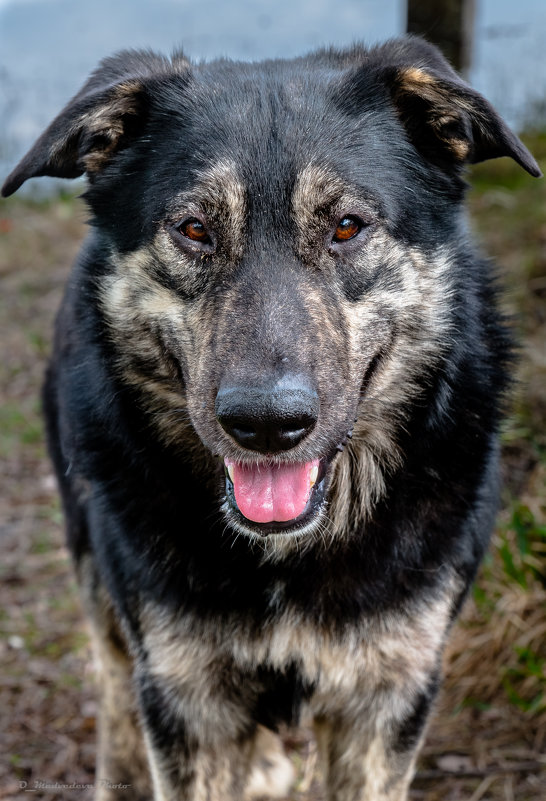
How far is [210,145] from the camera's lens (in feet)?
8.21

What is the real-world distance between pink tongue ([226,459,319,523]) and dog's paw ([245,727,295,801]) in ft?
4.77

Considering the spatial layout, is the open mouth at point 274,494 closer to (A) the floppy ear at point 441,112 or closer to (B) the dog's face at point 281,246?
(B) the dog's face at point 281,246

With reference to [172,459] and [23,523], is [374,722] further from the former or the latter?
[23,523]

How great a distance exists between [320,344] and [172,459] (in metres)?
0.77

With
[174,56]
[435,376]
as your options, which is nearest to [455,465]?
[435,376]

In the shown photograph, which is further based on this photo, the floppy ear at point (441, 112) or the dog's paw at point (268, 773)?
the dog's paw at point (268, 773)

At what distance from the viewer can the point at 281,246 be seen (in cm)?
238

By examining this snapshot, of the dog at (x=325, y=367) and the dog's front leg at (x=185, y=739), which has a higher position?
the dog at (x=325, y=367)

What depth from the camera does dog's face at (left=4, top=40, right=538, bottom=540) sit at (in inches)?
90.4

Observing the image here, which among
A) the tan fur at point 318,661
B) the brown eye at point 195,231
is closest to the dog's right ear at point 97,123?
the brown eye at point 195,231

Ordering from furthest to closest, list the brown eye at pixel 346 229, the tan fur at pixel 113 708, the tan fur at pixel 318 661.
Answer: the tan fur at pixel 113 708, the tan fur at pixel 318 661, the brown eye at pixel 346 229

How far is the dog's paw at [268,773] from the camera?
345 cm

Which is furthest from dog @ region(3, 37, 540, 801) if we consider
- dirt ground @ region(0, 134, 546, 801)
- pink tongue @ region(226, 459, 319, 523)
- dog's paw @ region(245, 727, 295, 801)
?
dirt ground @ region(0, 134, 546, 801)

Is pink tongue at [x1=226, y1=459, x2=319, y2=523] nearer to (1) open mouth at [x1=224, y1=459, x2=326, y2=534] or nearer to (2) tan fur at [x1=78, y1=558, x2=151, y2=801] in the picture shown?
(1) open mouth at [x1=224, y1=459, x2=326, y2=534]
